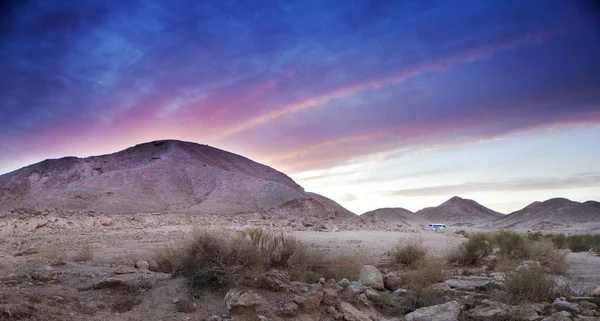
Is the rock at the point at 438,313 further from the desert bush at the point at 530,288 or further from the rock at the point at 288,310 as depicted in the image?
the rock at the point at 288,310

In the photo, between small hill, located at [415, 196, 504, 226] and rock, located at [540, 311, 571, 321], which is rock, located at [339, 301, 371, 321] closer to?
rock, located at [540, 311, 571, 321]

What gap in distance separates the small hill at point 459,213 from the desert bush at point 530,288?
234ft

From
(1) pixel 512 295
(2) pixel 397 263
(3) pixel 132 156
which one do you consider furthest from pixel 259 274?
(3) pixel 132 156

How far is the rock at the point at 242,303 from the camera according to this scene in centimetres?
676

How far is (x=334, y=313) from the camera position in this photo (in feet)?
24.8

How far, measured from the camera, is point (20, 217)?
2838 centimetres

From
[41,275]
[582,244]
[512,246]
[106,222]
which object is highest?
[106,222]

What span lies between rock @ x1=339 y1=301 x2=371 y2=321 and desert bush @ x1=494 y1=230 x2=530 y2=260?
838 centimetres

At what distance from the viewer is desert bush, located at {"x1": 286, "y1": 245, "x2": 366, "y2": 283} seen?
9289 mm

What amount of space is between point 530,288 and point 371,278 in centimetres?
310

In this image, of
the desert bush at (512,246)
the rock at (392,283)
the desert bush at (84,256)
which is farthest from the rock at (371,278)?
the desert bush at (84,256)

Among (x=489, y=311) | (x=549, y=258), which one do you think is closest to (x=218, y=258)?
(x=489, y=311)

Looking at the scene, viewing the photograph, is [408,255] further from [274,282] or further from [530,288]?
[274,282]

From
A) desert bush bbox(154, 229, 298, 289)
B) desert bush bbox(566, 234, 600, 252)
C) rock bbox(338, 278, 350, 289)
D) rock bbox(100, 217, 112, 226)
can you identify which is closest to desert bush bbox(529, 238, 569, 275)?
desert bush bbox(566, 234, 600, 252)
